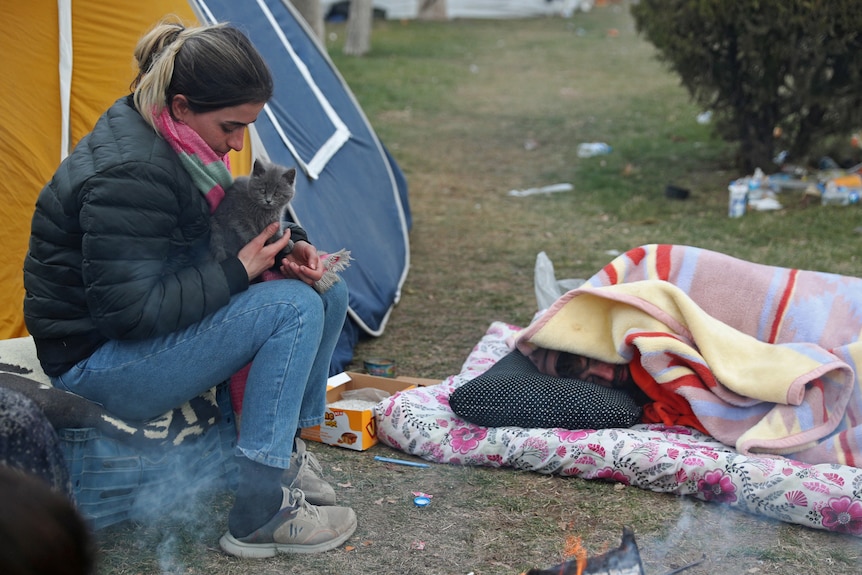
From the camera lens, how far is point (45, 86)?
3.92m

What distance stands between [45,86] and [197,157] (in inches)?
68.0

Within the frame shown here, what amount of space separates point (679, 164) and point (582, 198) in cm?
153

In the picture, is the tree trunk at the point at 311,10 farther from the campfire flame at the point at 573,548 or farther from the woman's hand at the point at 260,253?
the campfire flame at the point at 573,548

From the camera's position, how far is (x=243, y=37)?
8.41ft

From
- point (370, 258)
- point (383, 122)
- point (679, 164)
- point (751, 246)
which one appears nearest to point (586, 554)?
point (370, 258)

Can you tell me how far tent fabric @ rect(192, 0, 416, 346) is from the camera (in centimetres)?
439

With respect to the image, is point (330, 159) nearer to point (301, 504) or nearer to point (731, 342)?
point (731, 342)

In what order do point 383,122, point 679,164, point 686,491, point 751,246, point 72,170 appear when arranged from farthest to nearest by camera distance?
point 383,122, point 679,164, point 751,246, point 686,491, point 72,170

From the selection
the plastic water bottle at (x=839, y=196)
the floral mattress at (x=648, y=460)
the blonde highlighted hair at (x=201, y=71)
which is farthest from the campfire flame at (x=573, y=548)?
the plastic water bottle at (x=839, y=196)

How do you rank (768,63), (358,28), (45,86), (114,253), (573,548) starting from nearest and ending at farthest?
(114,253)
(573,548)
(45,86)
(768,63)
(358,28)

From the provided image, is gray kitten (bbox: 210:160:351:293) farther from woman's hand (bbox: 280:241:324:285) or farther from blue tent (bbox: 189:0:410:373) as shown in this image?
blue tent (bbox: 189:0:410:373)

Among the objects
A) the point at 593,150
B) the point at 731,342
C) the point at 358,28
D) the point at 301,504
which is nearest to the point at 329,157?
the point at 731,342

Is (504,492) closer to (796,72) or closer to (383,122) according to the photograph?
(796,72)

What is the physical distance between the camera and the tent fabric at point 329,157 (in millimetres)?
4389
